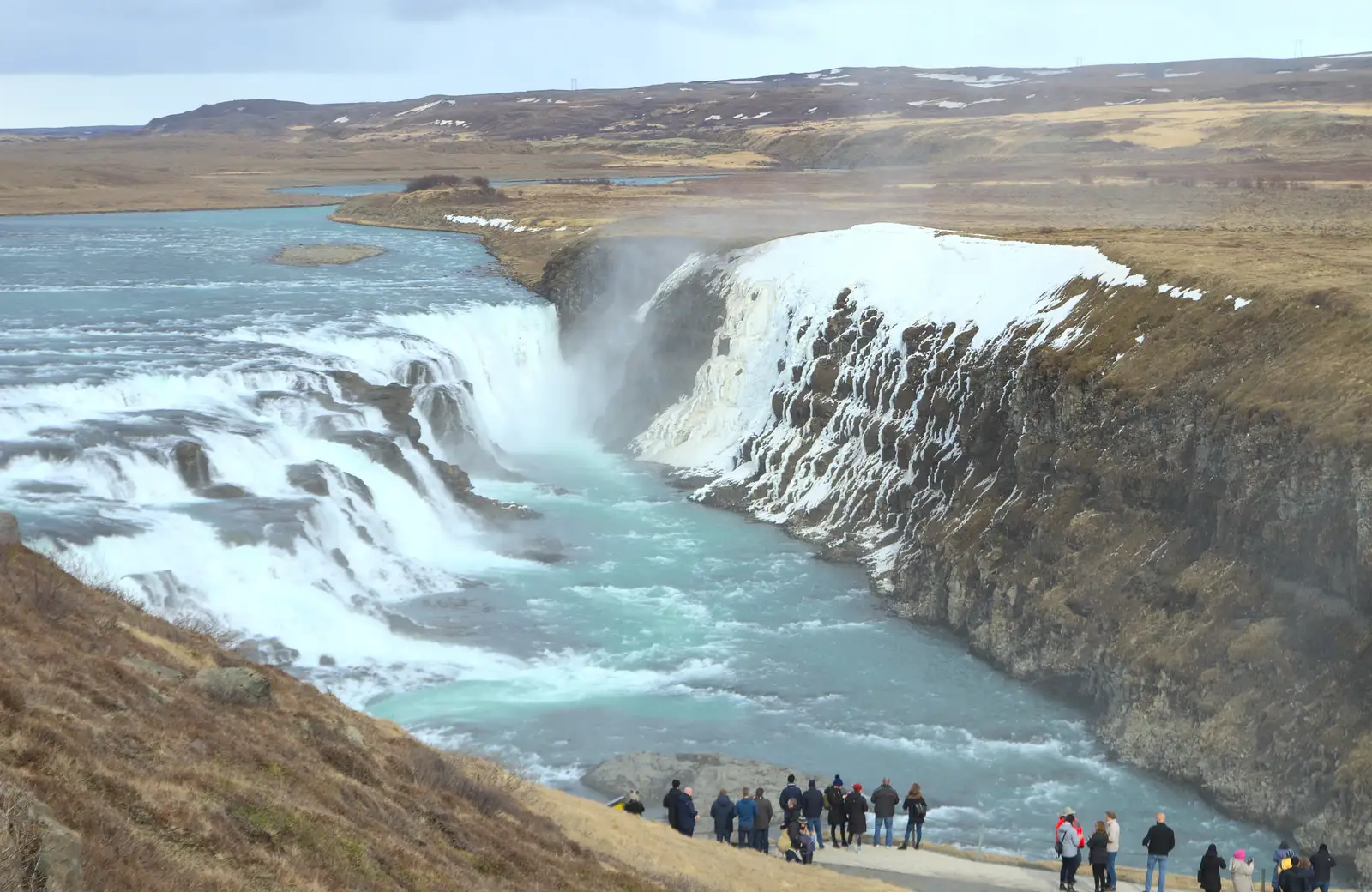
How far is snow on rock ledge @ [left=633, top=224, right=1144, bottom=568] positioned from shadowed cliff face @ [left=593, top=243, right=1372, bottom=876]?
116 mm

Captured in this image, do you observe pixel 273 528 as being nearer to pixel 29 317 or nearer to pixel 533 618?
pixel 533 618

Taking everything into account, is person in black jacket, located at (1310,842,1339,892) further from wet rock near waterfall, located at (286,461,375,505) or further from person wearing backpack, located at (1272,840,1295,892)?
wet rock near waterfall, located at (286,461,375,505)

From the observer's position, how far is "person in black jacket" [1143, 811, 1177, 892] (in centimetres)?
2016

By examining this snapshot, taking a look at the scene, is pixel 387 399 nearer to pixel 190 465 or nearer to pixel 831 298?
pixel 190 465

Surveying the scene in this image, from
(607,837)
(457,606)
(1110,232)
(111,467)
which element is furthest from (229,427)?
(1110,232)

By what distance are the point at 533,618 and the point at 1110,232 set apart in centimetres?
2733

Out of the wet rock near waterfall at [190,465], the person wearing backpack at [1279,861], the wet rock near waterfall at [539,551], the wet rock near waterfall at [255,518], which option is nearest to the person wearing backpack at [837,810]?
the person wearing backpack at [1279,861]

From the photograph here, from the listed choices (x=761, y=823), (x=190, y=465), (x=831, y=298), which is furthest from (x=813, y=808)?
(x=831, y=298)

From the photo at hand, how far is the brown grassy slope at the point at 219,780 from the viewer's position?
34.2 feet

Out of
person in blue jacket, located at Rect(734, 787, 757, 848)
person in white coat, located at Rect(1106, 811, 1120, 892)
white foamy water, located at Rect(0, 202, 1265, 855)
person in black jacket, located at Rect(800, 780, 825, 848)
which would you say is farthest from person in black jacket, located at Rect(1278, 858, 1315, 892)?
person in blue jacket, located at Rect(734, 787, 757, 848)

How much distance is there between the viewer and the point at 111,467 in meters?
32.8

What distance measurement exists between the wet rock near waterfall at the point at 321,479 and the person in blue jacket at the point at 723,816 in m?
16.9

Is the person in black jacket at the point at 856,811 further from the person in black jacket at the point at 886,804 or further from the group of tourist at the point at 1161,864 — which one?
the group of tourist at the point at 1161,864

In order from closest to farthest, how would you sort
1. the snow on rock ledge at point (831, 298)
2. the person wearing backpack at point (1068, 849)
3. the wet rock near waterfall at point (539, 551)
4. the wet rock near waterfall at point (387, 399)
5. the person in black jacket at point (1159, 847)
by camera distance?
1. the person in black jacket at point (1159, 847)
2. the person wearing backpack at point (1068, 849)
3. the wet rock near waterfall at point (539, 551)
4. the snow on rock ledge at point (831, 298)
5. the wet rock near waterfall at point (387, 399)
